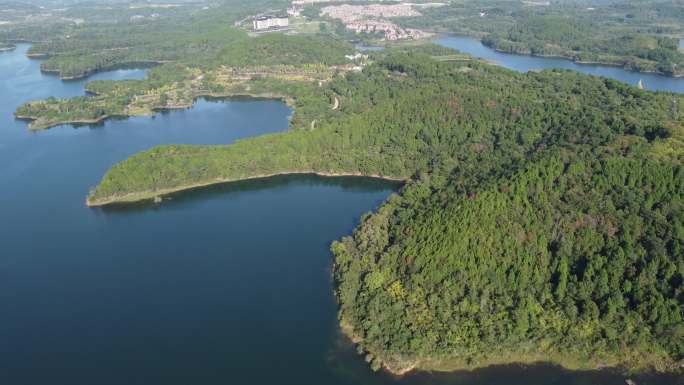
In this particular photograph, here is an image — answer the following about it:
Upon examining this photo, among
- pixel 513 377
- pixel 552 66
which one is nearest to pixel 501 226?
pixel 513 377

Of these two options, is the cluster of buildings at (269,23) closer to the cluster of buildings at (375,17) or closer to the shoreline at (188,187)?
the cluster of buildings at (375,17)

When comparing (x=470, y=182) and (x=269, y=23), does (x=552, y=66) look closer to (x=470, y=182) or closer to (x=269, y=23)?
(x=470, y=182)

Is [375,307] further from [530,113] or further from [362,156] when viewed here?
[530,113]

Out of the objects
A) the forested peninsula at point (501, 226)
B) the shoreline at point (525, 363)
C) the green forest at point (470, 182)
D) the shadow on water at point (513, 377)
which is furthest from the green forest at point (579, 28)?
the shadow on water at point (513, 377)

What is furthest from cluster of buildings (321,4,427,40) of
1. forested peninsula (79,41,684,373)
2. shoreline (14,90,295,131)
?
forested peninsula (79,41,684,373)

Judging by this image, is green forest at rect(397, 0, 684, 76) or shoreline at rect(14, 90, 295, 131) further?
green forest at rect(397, 0, 684, 76)

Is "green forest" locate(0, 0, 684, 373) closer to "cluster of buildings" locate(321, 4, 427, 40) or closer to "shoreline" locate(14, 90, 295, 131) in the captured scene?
"shoreline" locate(14, 90, 295, 131)

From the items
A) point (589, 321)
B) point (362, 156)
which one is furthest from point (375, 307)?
point (362, 156)
